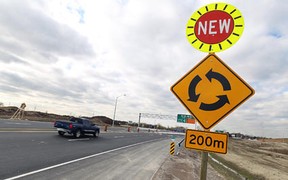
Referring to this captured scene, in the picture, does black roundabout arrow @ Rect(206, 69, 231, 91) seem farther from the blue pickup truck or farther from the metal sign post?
the blue pickup truck

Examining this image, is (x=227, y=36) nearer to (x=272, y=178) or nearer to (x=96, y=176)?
(x=96, y=176)

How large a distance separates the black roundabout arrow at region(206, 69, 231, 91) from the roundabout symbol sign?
1.44ft

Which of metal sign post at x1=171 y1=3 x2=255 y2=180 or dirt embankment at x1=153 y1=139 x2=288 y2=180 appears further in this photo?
dirt embankment at x1=153 y1=139 x2=288 y2=180

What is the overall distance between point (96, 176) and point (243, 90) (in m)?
7.41

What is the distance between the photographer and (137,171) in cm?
1191

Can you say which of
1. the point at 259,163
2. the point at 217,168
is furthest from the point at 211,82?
the point at 259,163

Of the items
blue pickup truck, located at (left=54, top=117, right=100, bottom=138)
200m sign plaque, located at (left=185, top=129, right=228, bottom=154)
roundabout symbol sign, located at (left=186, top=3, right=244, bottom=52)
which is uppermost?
roundabout symbol sign, located at (left=186, top=3, right=244, bottom=52)

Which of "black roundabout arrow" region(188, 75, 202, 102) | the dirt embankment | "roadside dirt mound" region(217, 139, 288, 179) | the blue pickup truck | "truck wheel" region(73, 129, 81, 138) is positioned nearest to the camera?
"black roundabout arrow" region(188, 75, 202, 102)

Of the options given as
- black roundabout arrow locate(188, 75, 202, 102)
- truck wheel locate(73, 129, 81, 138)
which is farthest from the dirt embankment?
truck wheel locate(73, 129, 81, 138)

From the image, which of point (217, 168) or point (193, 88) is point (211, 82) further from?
point (217, 168)

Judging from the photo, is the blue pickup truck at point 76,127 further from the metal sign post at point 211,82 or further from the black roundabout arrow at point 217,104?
the black roundabout arrow at point 217,104

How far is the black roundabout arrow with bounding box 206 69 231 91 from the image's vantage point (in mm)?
3994

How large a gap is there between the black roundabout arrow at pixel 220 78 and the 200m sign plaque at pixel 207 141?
0.74 metres

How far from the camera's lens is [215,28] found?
442 cm
